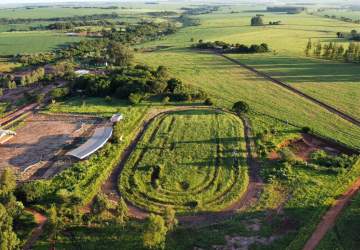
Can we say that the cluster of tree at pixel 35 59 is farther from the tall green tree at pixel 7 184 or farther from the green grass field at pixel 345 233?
the green grass field at pixel 345 233

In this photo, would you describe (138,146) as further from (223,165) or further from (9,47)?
(9,47)

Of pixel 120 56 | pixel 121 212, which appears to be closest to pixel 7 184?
pixel 121 212

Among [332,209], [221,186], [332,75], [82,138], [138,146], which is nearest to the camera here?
[332,209]

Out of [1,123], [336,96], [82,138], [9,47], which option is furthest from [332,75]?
[9,47]

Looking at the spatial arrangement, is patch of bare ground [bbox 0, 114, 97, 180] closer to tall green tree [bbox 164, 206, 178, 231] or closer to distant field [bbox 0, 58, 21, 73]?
tall green tree [bbox 164, 206, 178, 231]

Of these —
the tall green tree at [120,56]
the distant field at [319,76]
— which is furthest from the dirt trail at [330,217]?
the tall green tree at [120,56]
